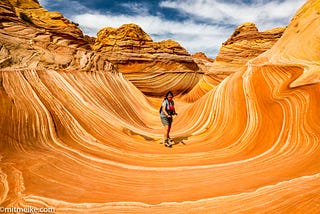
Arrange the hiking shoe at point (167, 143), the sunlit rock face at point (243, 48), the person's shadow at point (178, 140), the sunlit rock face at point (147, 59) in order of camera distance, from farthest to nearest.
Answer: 1. the sunlit rock face at point (147, 59)
2. the sunlit rock face at point (243, 48)
3. the person's shadow at point (178, 140)
4. the hiking shoe at point (167, 143)

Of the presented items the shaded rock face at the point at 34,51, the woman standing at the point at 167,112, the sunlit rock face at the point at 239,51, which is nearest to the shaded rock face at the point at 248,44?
the sunlit rock face at the point at 239,51

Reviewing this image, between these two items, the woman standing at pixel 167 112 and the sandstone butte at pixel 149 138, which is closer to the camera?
the sandstone butte at pixel 149 138

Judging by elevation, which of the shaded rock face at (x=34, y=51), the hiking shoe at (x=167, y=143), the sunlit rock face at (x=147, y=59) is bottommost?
the hiking shoe at (x=167, y=143)

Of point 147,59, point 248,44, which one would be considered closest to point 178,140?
point 248,44

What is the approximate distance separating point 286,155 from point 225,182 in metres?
1.38

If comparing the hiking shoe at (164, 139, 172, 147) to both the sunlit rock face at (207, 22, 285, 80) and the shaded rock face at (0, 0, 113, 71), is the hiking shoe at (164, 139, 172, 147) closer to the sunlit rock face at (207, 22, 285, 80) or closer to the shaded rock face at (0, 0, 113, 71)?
the shaded rock face at (0, 0, 113, 71)

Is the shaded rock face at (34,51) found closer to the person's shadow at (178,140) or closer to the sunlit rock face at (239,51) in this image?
the person's shadow at (178,140)

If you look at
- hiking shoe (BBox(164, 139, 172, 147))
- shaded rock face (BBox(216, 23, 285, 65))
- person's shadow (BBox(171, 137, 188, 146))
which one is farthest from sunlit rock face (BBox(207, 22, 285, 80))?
hiking shoe (BBox(164, 139, 172, 147))

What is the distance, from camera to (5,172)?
307 centimetres

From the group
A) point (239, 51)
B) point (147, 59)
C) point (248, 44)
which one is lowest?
point (147, 59)

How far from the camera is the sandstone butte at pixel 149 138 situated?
263cm

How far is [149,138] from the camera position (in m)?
5.94

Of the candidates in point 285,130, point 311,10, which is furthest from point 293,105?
point 311,10

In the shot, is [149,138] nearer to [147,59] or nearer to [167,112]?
[167,112]
